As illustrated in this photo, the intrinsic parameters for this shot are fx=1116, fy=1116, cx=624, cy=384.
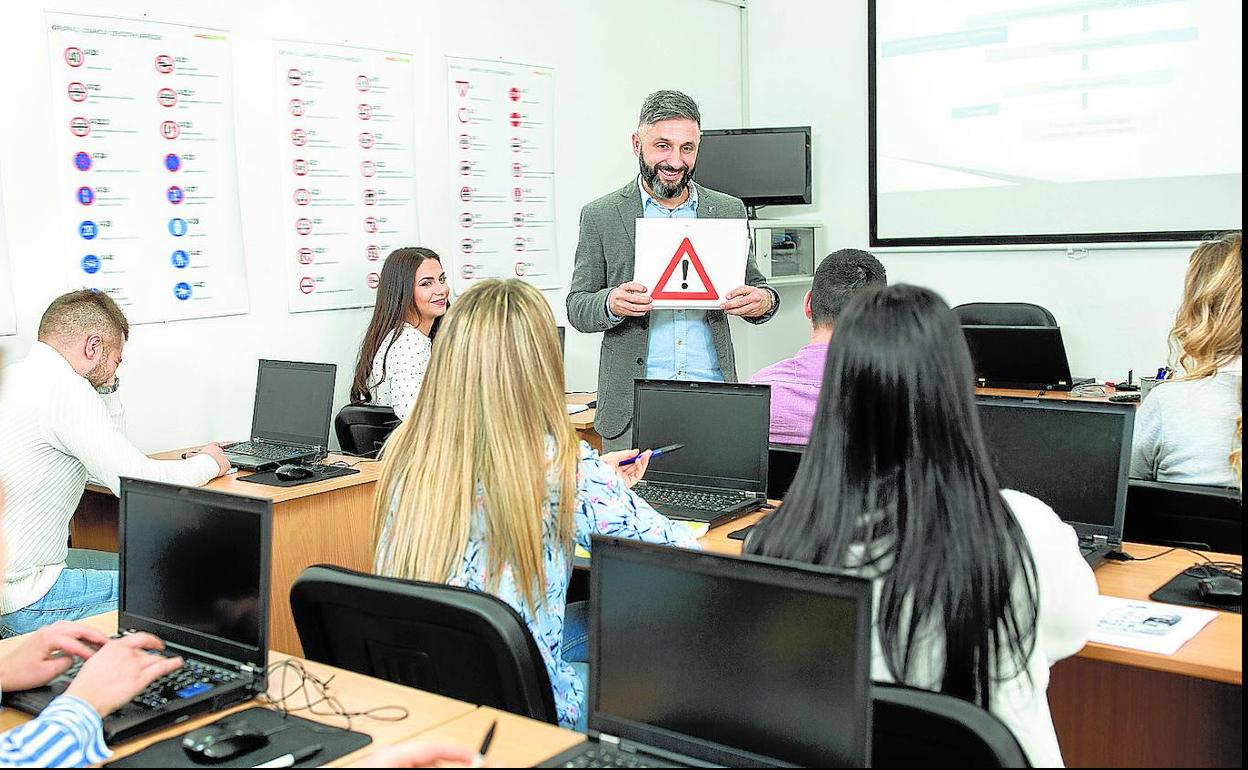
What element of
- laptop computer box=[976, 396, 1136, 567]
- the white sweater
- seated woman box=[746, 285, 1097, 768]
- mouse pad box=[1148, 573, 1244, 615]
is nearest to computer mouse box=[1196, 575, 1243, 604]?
mouse pad box=[1148, 573, 1244, 615]

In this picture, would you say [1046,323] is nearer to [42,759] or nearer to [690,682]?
[690,682]

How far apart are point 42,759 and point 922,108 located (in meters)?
5.60

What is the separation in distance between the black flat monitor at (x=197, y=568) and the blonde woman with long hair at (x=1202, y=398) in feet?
6.96

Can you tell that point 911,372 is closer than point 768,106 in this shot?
Yes

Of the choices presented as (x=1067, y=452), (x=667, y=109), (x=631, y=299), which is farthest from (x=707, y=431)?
(x=667, y=109)

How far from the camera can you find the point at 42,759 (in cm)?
140

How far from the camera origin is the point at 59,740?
1418 millimetres

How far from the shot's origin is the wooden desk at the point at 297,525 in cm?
344

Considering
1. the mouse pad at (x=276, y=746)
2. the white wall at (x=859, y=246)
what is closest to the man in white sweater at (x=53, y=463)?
the mouse pad at (x=276, y=746)

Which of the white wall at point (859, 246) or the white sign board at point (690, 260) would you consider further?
the white wall at point (859, 246)

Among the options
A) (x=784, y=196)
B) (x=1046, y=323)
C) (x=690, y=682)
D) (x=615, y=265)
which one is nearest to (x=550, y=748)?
(x=690, y=682)

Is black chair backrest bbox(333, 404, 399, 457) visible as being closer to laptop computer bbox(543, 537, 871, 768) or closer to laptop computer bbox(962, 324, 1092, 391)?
→ laptop computer bbox(962, 324, 1092, 391)

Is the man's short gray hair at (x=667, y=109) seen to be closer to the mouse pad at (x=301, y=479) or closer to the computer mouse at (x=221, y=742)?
the mouse pad at (x=301, y=479)

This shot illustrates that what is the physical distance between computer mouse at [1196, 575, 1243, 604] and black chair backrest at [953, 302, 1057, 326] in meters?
3.19
